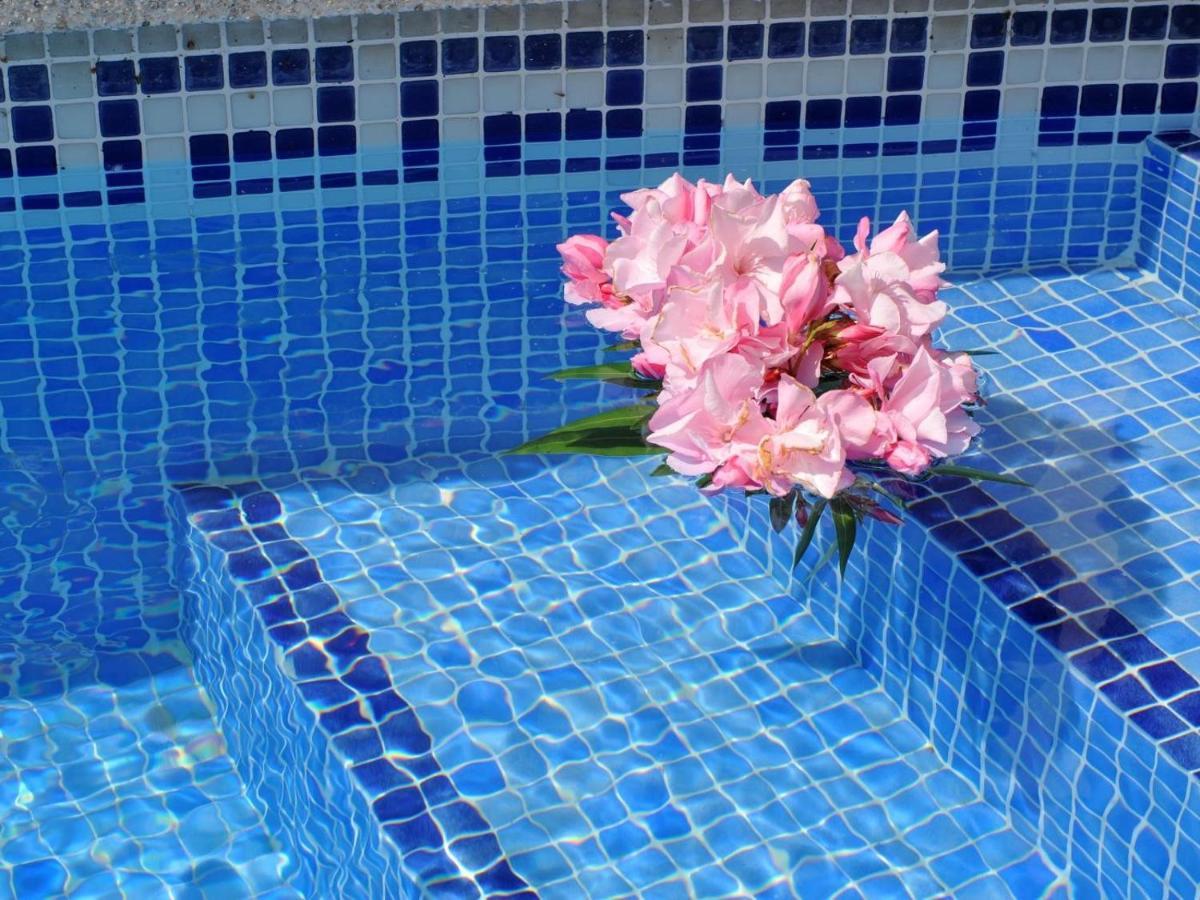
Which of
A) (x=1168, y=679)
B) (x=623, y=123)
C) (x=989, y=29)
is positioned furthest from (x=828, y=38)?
(x=1168, y=679)

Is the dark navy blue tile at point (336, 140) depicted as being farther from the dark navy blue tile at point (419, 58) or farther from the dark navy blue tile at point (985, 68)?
the dark navy blue tile at point (985, 68)

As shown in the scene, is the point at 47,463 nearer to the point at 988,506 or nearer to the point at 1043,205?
the point at 988,506

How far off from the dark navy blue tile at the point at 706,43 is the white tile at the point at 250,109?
81 cm

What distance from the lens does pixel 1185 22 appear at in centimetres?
326

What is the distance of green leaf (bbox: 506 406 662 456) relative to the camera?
81.7 inches

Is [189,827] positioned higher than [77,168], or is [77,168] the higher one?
[77,168]

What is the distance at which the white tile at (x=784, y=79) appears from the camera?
3256 millimetres

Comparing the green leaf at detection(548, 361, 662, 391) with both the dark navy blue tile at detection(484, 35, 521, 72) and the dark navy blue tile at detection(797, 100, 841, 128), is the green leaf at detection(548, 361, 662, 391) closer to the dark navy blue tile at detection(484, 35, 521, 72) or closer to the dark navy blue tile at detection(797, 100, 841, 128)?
the dark navy blue tile at detection(484, 35, 521, 72)

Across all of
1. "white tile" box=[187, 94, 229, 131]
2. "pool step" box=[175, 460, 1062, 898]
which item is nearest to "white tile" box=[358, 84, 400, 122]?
"white tile" box=[187, 94, 229, 131]

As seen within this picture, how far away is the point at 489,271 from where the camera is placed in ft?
10.5

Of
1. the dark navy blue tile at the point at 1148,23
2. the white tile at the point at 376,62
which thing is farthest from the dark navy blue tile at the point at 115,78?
the dark navy blue tile at the point at 1148,23

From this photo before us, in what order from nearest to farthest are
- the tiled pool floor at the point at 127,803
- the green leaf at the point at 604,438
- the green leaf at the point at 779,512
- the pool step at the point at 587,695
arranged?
the green leaf at the point at 779,512
the green leaf at the point at 604,438
the pool step at the point at 587,695
the tiled pool floor at the point at 127,803

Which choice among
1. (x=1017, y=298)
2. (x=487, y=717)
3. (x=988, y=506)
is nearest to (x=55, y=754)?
(x=487, y=717)

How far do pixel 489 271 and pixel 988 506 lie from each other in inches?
46.0
